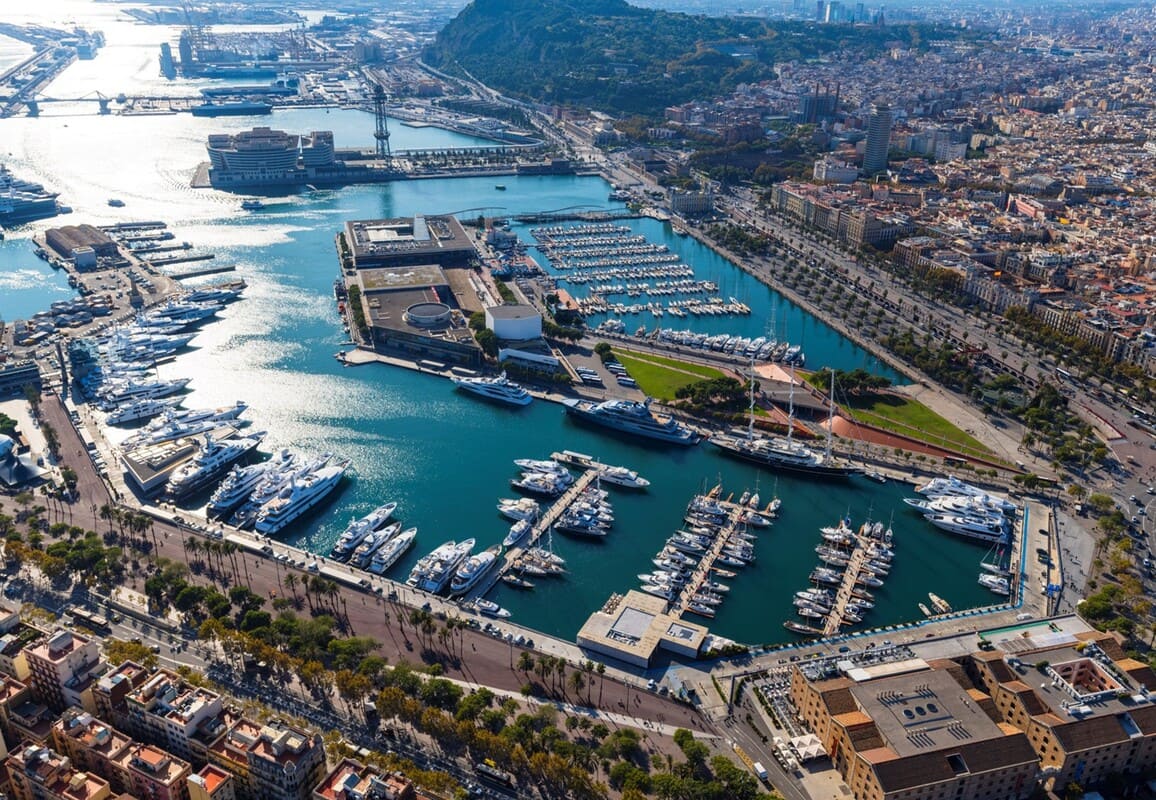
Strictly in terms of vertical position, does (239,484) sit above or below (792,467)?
above

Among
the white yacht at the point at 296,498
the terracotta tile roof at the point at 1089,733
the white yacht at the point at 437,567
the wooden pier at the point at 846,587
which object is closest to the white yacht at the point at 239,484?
the white yacht at the point at 296,498

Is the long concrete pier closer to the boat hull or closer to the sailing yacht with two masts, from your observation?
the boat hull

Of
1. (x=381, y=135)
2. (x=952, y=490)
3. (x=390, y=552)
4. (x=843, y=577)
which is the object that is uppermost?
(x=381, y=135)

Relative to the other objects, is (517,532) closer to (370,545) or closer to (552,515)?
(552,515)

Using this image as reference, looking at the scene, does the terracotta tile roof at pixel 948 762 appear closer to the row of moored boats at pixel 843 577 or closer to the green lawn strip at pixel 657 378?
the row of moored boats at pixel 843 577

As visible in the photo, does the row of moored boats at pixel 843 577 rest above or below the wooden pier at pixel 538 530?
below

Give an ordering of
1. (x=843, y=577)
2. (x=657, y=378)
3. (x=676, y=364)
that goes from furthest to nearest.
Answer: (x=676, y=364) → (x=657, y=378) → (x=843, y=577)

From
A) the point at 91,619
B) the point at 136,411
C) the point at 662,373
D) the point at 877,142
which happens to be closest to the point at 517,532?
the point at 91,619
